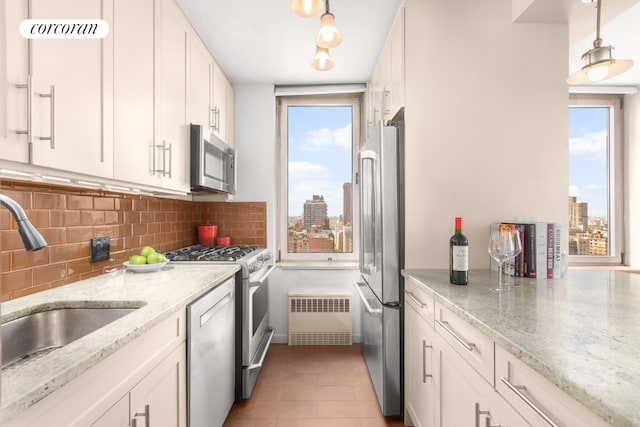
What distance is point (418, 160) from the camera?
6.48 feet

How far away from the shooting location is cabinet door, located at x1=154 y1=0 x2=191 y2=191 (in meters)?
1.78

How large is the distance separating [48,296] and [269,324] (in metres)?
2.06

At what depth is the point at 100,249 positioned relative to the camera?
5.64 feet

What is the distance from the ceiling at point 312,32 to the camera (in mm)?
1911

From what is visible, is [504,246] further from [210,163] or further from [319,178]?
[319,178]

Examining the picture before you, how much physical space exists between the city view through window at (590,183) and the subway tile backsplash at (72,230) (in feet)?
12.1

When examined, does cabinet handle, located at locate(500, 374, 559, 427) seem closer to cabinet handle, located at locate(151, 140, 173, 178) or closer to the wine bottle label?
the wine bottle label

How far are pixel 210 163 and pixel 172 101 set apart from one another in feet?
1.76

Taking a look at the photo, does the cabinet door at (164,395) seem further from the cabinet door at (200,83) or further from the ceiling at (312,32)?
the ceiling at (312,32)

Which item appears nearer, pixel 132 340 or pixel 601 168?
pixel 132 340

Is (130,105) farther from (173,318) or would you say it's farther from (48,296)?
(173,318)

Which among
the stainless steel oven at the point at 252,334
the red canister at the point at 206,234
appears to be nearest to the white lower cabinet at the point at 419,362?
the stainless steel oven at the point at 252,334

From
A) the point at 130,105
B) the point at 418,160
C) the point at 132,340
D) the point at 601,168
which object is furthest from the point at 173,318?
the point at 601,168

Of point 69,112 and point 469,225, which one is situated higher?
point 69,112
